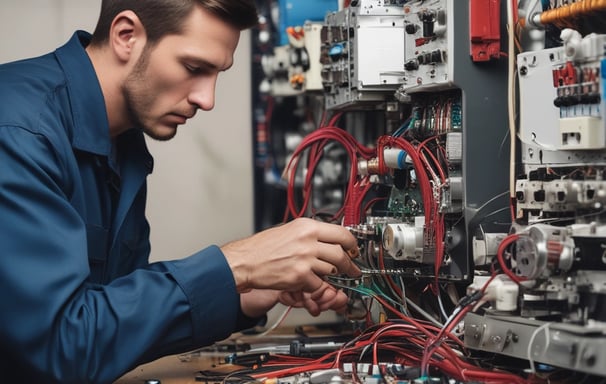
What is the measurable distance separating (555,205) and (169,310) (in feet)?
2.59

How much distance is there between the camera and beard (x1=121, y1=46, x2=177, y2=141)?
186 centimetres

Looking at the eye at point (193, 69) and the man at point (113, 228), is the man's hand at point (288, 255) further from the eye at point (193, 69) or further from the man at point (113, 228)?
the eye at point (193, 69)

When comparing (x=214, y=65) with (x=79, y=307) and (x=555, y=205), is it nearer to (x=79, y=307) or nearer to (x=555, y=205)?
(x=79, y=307)

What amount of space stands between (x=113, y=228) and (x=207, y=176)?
4.80 feet

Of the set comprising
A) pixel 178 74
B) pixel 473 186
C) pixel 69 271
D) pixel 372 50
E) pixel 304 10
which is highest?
pixel 304 10

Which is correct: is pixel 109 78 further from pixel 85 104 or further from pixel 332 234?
pixel 332 234

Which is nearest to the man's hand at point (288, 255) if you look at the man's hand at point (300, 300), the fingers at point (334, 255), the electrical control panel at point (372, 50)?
the fingers at point (334, 255)

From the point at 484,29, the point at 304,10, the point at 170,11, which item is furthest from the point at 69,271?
the point at 304,10

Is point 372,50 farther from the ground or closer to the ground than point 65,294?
farther from the ground

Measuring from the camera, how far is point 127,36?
186 centimetres

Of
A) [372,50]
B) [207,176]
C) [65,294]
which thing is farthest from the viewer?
[207,176]

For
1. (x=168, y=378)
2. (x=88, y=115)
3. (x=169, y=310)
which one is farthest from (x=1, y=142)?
(x=168, y=378)

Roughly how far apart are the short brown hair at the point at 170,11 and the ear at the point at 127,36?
16 millimetres

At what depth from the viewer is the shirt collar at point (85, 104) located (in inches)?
70.2
